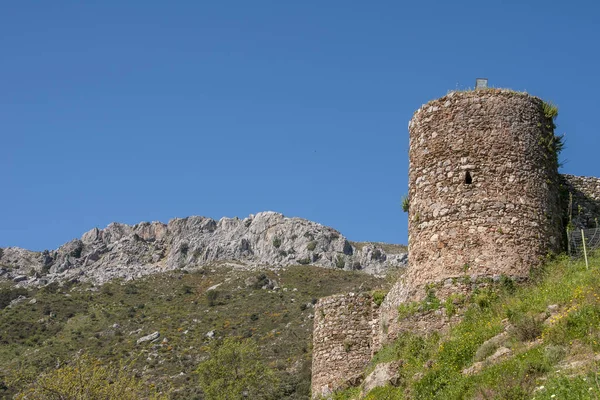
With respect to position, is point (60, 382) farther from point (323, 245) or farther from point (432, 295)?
point (323, 245)

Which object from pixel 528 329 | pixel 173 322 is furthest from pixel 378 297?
pixel 173 322

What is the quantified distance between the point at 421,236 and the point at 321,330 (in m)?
4.78

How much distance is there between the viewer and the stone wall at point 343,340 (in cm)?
1869

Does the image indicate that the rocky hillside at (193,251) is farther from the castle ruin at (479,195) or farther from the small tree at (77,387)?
the castle ruin at (479,195)

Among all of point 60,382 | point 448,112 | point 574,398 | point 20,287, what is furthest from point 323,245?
point 574,398

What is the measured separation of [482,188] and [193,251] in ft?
303

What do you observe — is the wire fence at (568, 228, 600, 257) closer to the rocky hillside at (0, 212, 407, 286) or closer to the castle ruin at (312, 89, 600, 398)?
the castle ruin at (312, 89, 600, 398)

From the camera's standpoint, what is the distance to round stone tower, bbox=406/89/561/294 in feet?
48.6

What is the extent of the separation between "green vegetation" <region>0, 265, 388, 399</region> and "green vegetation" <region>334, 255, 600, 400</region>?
84.5ft

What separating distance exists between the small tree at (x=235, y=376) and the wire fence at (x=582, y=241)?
2271 cm

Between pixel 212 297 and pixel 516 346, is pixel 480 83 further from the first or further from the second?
pixel 212 297

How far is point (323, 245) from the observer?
95.6 m

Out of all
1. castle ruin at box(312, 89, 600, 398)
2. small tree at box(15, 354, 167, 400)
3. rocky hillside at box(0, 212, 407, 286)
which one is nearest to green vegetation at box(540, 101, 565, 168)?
castle ruin at box(312, 89, 600, 398)

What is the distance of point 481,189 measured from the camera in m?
15.1
